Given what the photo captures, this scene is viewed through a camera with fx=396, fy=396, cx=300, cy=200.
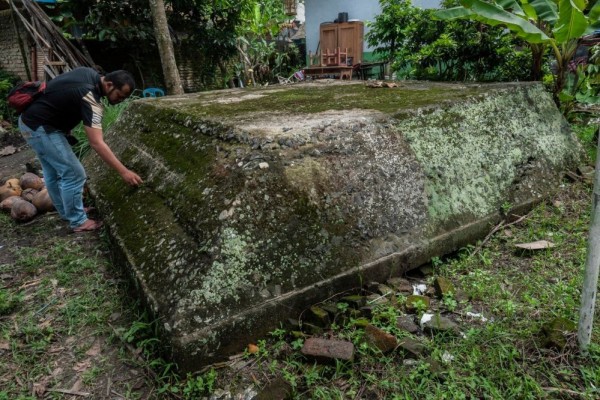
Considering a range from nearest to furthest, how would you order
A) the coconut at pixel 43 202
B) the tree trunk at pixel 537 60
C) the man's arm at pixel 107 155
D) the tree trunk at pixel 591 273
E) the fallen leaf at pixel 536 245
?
the tree trunk at pixel 591 273 < the fallen leaf at pixel 536 245 < the man's arm at pixel 107 155 < the coconut at pixel 43 202 < the tree trunk at pixel 537 60

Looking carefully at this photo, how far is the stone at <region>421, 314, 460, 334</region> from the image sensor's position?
179 cm

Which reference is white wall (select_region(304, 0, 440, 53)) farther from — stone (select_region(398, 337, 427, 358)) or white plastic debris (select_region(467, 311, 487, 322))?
stone (select_region(398, 337, 427, 358))

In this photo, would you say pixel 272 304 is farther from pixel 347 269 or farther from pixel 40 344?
pixel 40 344

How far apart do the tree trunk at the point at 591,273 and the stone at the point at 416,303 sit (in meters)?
0.62

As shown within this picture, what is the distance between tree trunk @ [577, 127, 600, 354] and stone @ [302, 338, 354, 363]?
92 centimetres

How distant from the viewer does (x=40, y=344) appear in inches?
78.5

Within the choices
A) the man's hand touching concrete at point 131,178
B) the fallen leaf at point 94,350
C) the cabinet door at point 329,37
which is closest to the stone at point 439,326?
the fallen leaf at point 94,350

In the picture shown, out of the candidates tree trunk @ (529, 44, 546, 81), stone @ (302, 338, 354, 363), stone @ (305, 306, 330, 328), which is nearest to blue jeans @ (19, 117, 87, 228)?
stone @ (305, 306, 330, 328)

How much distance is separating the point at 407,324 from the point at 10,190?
394cm

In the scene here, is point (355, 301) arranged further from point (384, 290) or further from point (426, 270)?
point (426, 270)

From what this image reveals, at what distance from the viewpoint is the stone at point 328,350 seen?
5.38 ft

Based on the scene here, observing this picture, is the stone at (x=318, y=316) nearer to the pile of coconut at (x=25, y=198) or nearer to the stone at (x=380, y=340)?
the stone at (x=380, y=340)

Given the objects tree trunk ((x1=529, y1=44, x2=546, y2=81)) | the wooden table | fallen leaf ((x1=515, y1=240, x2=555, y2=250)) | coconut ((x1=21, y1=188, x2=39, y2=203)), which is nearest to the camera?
fallen leaf ((x1=515, y1=240, x2=555, y2=250))

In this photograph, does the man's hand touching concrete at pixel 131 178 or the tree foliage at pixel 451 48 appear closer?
the man's hand touching concrete at pixel 131 178
